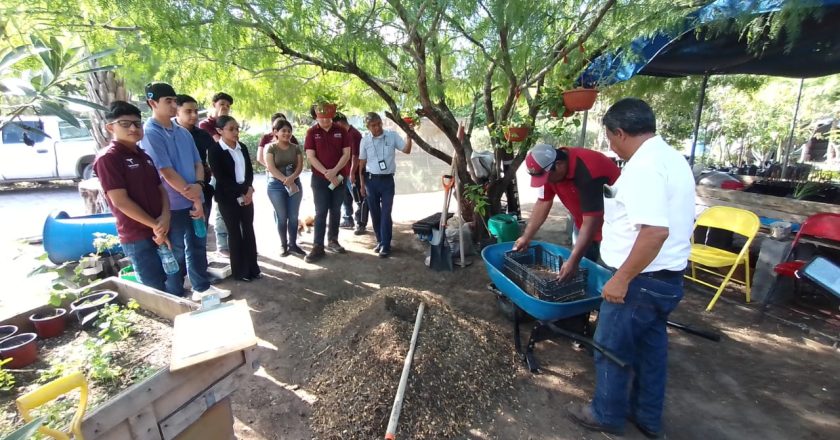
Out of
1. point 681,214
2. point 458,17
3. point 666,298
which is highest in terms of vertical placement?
point 458,17

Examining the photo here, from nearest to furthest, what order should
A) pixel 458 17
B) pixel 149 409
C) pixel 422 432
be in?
1. pixel 149 409
2. pixel 422 432
3. pixel 458 17

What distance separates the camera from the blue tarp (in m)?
3.23

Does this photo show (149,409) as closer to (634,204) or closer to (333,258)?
(634,204)

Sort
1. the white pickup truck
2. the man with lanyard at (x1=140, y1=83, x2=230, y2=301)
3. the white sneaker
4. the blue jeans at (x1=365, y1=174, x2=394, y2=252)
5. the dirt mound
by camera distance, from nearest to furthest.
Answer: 1. the dirt mound
2. the man with lanyard at (x1=140, y1=83, x2=230, y2=301)
3. the white sneaker
4. the blue jeans at (x1=365, y1=174, x2=394, y2=252)
5. the white pickup truck

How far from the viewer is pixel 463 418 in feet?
7.88

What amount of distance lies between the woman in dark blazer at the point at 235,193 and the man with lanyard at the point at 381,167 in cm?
142

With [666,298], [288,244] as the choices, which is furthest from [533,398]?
[288,244]

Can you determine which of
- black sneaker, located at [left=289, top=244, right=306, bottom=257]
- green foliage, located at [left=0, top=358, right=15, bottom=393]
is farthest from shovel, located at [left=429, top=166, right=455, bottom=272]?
green foliage, located at [left=0, top=358, right=15, bottom=393]

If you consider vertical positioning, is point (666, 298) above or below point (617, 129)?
below

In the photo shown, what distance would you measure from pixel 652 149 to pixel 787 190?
4862mm

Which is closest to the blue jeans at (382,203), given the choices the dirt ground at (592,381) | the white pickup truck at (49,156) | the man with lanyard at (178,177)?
the dirt ground at (592,381)

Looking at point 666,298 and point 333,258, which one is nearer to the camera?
point 666,298

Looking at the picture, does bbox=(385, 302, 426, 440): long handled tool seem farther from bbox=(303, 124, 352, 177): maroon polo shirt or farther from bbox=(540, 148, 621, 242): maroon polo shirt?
bbox=(303, 124, 352, 177): maroon polo shirt

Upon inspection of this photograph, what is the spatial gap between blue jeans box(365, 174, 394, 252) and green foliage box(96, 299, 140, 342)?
10.5ft
